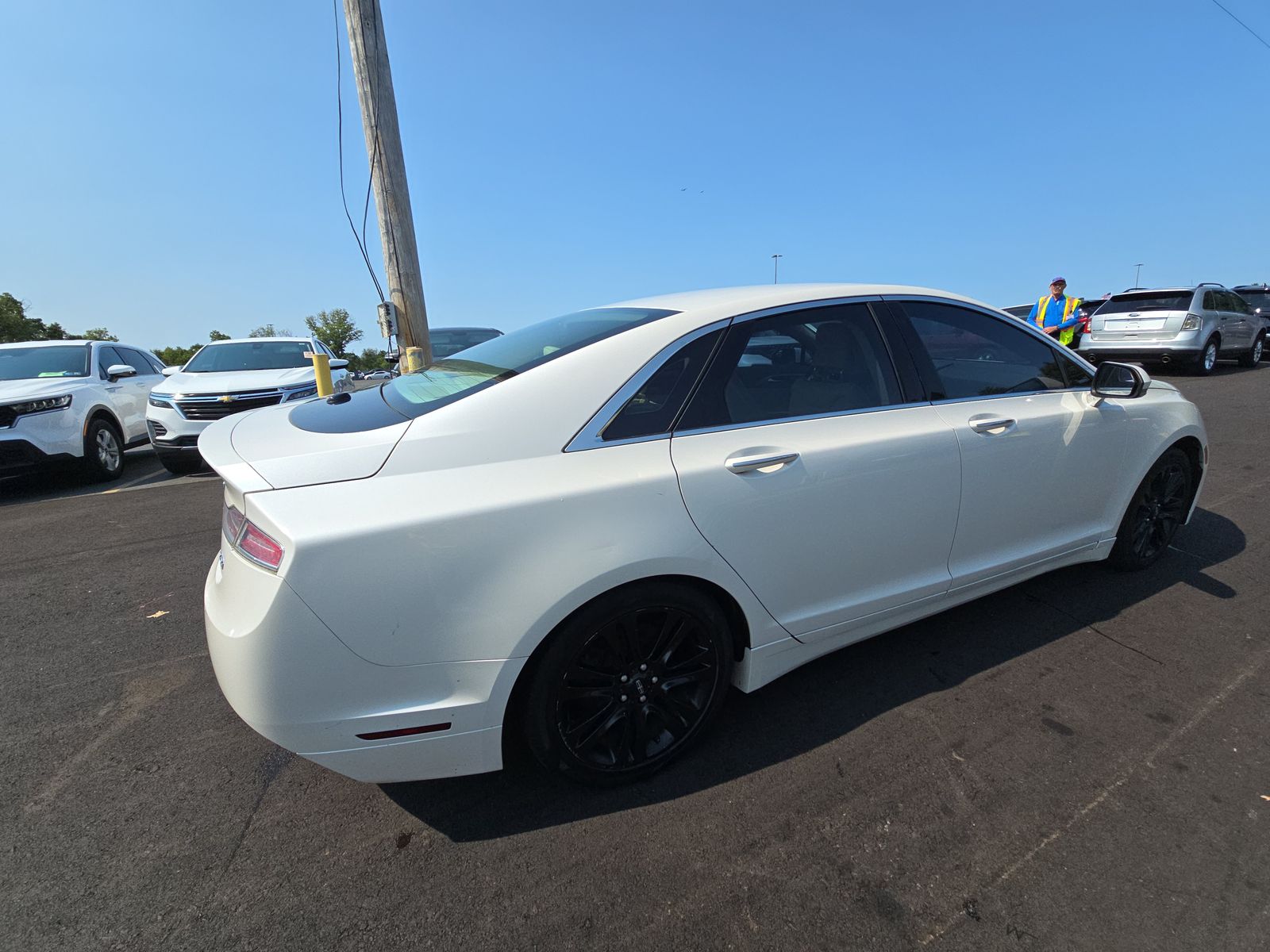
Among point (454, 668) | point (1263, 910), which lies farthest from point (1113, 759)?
point (454, 668)

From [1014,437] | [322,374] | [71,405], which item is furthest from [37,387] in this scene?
[1014,437]

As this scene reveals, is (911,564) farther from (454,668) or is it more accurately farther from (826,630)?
(454,668)

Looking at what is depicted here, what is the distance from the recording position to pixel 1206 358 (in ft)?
37.3

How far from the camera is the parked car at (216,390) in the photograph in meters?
7.11

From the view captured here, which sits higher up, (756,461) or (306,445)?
(306,445)

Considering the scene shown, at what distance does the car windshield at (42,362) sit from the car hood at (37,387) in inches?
7.1

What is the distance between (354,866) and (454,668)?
69 centimetres

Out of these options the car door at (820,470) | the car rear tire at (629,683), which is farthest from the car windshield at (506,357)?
the car rear tire at (629,683)

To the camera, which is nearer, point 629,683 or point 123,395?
point 629,683

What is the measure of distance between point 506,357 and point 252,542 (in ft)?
3.45

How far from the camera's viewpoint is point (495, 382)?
2004mm

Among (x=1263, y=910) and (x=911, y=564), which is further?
(x=911, y=564)

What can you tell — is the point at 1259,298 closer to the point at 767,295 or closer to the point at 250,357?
the point at 767,295

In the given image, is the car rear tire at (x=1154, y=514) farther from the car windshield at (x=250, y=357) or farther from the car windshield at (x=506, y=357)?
the car windshield at (x=250, y=357)
